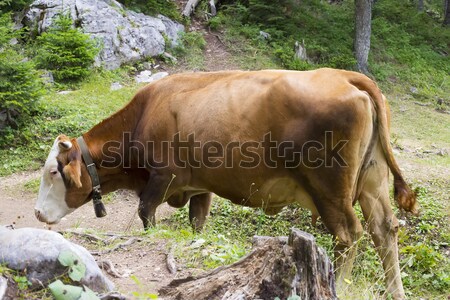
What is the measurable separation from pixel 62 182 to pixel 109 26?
972cm

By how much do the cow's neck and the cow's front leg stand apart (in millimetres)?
459

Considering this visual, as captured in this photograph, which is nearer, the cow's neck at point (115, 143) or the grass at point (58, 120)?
the cow's neck at point (115, 143)

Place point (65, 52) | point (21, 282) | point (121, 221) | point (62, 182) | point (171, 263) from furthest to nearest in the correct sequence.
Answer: point (65, 52)
point (121, 221)
point (62, 182)
point (171, 263)
point (21, 282)

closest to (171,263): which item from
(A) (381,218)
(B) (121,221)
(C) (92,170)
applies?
(A) (381,218)

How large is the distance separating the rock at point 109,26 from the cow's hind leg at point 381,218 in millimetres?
10629

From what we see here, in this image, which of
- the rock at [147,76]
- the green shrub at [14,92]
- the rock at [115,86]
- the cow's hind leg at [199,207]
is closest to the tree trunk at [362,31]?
the rock at [147,76]

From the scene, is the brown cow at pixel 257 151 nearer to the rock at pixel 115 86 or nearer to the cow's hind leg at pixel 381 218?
the cow's hind leg at pixel 381 218

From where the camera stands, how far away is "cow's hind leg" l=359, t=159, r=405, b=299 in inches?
231

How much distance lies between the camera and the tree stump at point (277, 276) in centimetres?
315

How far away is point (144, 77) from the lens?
1525 cm

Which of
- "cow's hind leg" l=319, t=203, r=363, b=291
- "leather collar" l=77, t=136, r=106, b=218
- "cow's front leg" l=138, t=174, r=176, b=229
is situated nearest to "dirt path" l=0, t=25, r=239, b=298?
"cow's front leg" l=138, t=174, r=176, b=229

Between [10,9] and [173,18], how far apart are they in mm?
5144

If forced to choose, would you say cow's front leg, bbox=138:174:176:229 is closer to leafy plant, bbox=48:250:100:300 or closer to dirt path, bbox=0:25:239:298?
dirt path, bbox=0:25:239:298

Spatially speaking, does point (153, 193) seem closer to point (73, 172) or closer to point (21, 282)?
point (73, 172)
